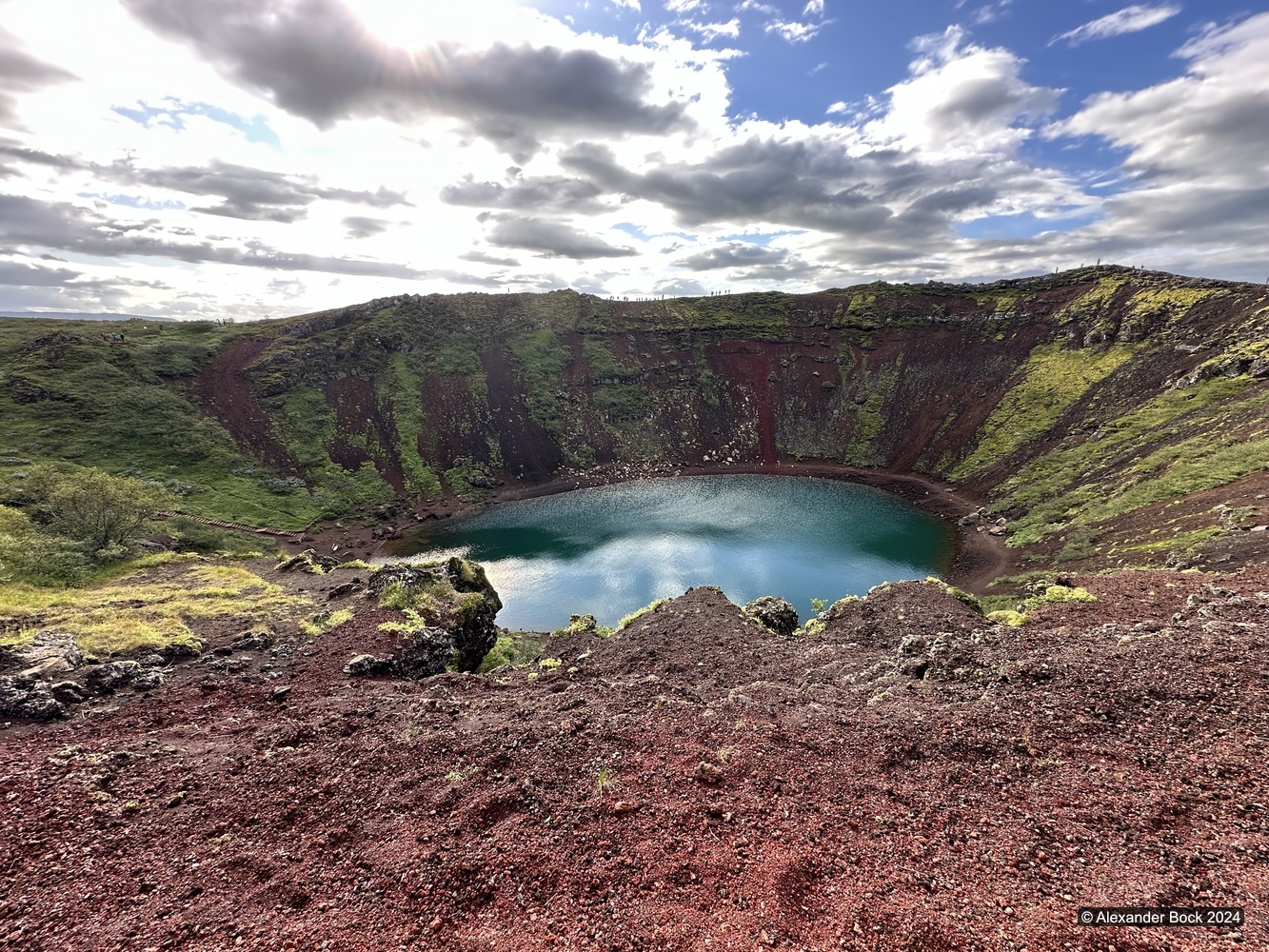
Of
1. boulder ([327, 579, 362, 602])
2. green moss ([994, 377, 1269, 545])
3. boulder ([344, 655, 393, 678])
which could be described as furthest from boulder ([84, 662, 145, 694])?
green moss ([994, 377, 1269, 545])

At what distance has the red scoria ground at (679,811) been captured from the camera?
834 centimetres

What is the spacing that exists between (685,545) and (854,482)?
36670 mm

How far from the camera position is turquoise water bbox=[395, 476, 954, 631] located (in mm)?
45250

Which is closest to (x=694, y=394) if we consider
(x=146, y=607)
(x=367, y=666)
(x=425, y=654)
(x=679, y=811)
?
(x=425, y=654)

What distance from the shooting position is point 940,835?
9734mm

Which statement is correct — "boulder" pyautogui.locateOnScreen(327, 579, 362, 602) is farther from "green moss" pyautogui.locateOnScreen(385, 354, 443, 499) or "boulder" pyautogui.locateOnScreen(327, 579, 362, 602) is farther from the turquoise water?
"green moss" pyautogui.locateOnScreen(385, 354, 443, 499)

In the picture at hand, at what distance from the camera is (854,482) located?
258 feet

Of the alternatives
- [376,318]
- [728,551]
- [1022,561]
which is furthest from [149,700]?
[376,318]

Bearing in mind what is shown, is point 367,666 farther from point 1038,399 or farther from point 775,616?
point 1038,399

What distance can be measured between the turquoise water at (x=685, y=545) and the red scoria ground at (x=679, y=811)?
2634 centimetres

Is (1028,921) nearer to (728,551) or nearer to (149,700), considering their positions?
(149,700)

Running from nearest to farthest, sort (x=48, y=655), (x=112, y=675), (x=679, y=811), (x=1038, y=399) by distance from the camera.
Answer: (x=679, y=811) → (x=48, y=655) → (x=112, y=675) → (x=1038, y=399)

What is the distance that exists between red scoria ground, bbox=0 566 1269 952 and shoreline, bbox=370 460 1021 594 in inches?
1229

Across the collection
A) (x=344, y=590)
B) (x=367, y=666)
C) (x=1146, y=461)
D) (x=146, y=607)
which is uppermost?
(x=1146, y=461)
